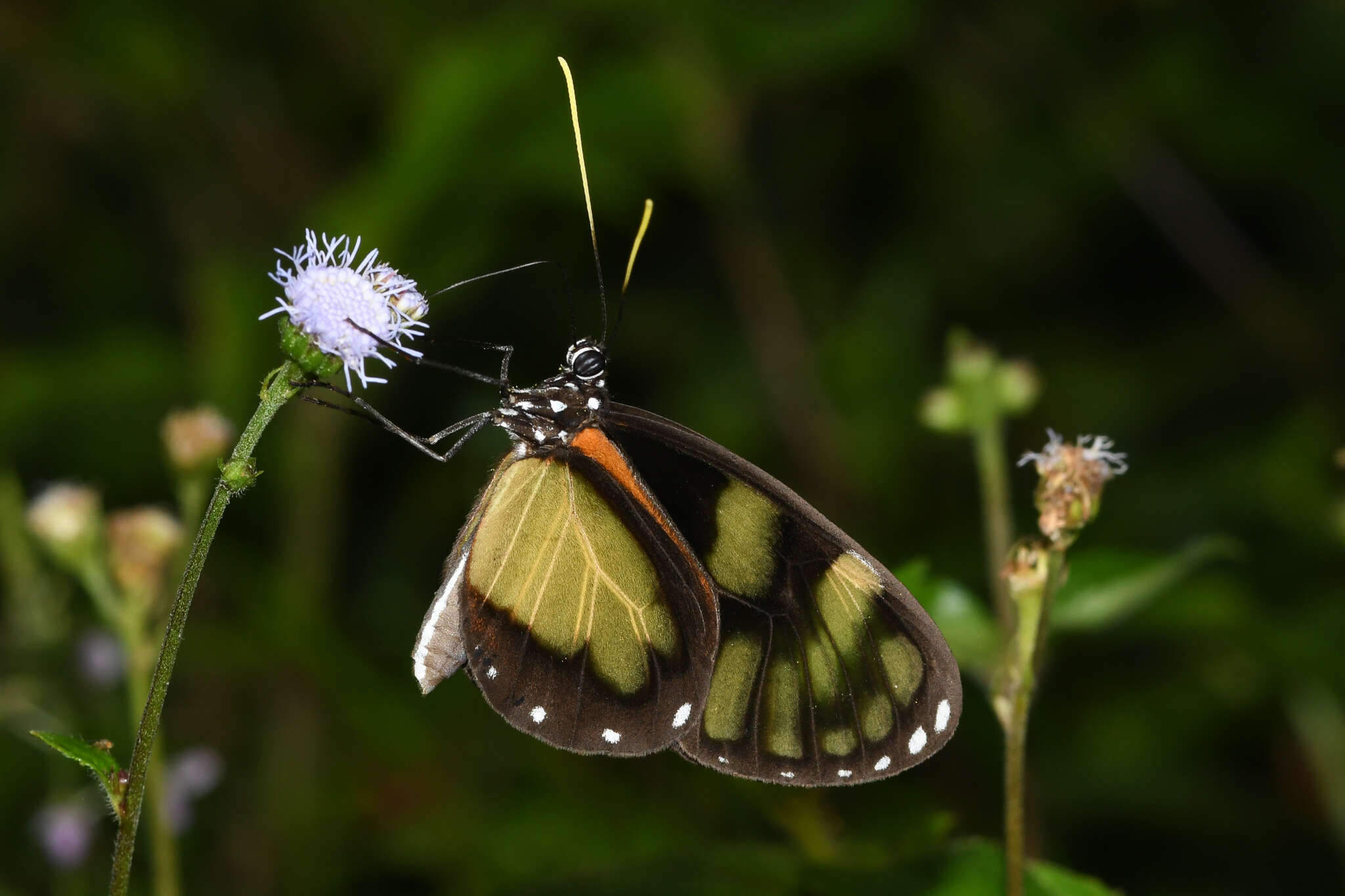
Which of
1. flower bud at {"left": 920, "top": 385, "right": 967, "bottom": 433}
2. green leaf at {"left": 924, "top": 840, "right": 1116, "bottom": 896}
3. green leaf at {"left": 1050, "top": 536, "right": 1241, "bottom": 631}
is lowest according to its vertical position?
green leaf at {"left": 924, "top": 840, "right": 1116, "bottom": 896}

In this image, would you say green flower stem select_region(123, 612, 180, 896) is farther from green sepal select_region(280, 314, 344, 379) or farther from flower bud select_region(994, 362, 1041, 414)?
flower bud select_region(994, 362, 1041, 414)

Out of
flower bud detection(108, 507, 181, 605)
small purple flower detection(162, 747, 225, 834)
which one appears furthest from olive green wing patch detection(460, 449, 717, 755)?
small purple flower detection(162, 747, 225, 834)

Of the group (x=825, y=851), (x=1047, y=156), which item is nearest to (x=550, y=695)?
(x=825, y=851)

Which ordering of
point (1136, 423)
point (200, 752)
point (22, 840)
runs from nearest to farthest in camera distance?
point (200, 752)
point (22, 840)
point (1136, 423)

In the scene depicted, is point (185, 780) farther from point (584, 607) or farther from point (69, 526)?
point (584, 607)

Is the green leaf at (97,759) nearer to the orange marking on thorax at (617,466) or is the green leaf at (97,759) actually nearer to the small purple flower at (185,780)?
the orange marking on thorax at (617,466)

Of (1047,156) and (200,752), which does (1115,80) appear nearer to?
(1047,156)

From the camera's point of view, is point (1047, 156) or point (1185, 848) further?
point (1047, 156)
